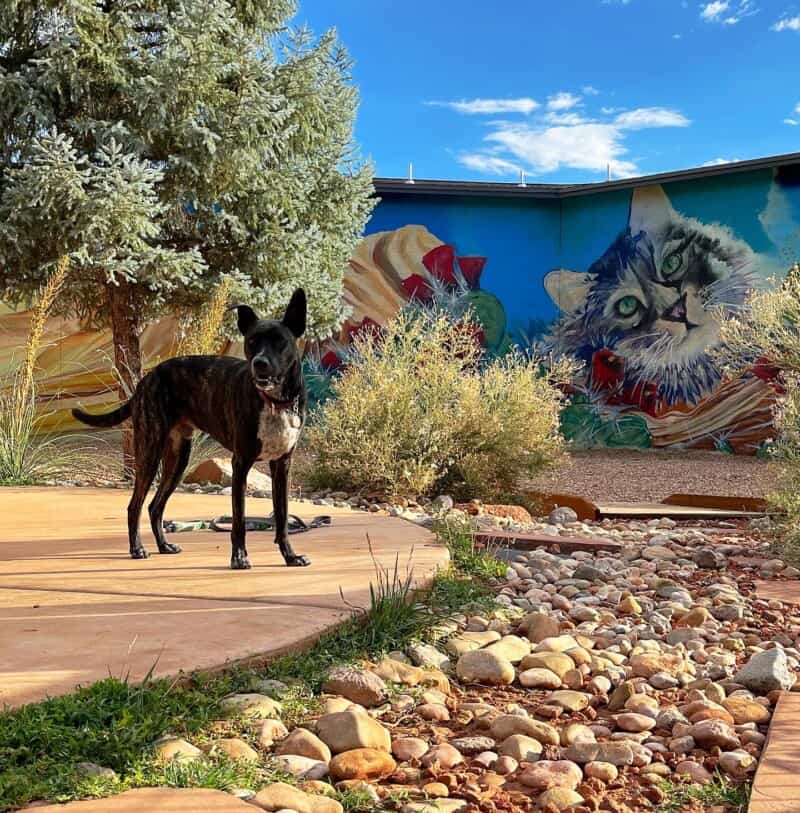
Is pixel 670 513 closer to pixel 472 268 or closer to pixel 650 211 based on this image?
pixel 650 211

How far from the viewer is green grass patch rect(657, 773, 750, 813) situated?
206 centimetres

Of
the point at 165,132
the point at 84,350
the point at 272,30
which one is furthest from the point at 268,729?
the point at 84,350

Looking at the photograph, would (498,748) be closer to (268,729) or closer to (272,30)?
(268,729)

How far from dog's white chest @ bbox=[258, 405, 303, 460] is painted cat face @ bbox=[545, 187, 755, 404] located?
46.1ft

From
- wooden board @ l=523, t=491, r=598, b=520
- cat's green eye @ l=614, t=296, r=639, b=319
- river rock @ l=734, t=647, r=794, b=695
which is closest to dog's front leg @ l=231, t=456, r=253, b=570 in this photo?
river rock @ l=734, t=647, r=794, b=695

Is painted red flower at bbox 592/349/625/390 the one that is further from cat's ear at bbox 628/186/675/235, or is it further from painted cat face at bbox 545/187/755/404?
cat's ear at bbox 628/186/675/235

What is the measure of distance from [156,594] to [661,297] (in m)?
15.2

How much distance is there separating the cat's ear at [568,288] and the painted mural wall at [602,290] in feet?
0.09

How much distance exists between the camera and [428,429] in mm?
8273

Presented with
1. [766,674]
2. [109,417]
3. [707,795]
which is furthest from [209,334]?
[707,795]

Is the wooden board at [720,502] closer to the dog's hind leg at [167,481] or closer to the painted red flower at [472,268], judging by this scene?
the dog's hind leg at [167,481]

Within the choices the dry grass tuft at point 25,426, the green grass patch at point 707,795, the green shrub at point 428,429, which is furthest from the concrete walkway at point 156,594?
the green shrub at point 428,429

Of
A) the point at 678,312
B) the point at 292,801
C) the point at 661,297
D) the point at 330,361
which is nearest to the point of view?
the point at 292,801

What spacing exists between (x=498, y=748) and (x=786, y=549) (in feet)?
11.7
